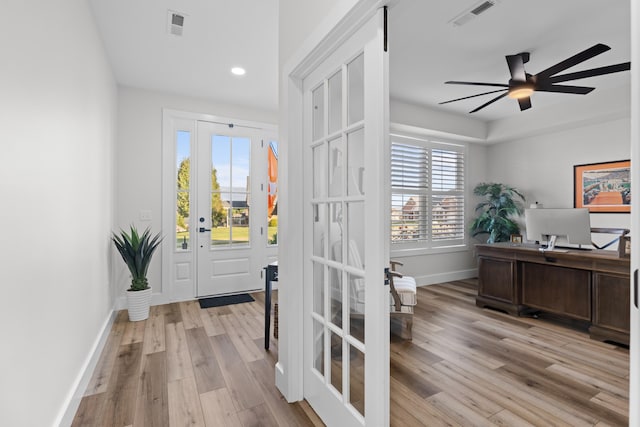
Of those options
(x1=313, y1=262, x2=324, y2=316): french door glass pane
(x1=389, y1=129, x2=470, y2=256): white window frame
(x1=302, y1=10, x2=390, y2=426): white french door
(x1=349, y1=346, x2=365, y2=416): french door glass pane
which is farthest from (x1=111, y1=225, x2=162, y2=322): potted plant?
(x1=389, y1=129, x2=470, y2=256): white window frame

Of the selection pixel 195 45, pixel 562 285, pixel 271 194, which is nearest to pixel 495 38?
pixel 562 285

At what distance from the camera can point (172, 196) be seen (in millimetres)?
4125

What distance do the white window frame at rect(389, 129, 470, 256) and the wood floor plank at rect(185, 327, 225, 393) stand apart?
295 cm

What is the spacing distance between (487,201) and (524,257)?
235cm

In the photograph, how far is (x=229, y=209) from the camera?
4.49 meters

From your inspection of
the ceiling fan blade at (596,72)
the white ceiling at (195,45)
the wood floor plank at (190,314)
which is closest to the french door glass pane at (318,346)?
the wood floor plank at (190,314)

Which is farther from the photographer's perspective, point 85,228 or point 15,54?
point 85,228

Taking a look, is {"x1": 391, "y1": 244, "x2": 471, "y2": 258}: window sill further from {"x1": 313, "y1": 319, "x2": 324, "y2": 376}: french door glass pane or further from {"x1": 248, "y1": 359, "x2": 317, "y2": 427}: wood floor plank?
{"x1": 313, "y1": 319, "x2": 324, "y2": 376}: french door glass pane

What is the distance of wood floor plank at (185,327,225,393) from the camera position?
222cm

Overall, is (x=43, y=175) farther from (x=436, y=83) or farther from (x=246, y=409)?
(x=436, y=83)

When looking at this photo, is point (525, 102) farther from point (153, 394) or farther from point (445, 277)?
point (153, 394)

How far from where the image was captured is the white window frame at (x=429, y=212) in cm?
494

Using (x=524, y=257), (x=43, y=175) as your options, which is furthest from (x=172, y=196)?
(x=524, y=257)

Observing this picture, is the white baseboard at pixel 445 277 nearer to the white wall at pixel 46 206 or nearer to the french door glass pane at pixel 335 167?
the french door glass pane at pixel 335 167
